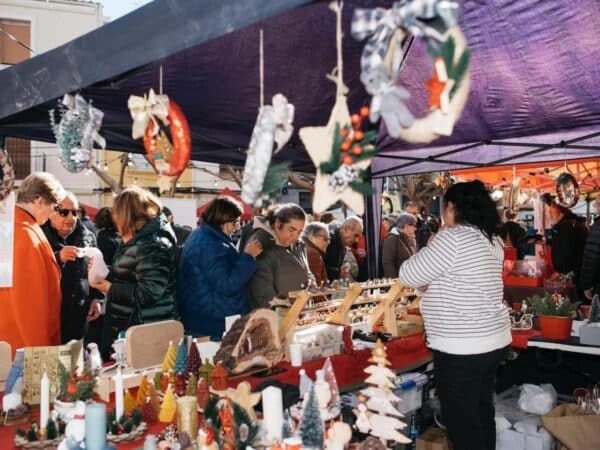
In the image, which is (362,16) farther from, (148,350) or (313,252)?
(313,252)

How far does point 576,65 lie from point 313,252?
2153 mm

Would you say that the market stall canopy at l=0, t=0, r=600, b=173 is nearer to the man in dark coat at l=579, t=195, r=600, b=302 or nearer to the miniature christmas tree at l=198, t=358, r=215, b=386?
the man in dark coat at l=579, t=195, r=600, b=302

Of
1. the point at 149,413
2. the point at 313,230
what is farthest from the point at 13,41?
the point at 149,413

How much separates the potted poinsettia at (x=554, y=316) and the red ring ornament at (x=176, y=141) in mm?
2470

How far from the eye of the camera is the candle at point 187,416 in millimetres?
1571

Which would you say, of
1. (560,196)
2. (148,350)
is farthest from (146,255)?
(560,196)

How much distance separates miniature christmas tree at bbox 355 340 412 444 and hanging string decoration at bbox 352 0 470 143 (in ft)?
2.51

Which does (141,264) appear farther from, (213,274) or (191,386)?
(191,386)

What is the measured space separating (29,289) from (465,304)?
177cm

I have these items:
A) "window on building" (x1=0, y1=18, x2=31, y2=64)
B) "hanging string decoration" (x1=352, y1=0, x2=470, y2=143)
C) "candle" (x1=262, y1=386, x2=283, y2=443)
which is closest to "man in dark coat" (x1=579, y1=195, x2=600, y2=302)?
"candle" (x1=262, y1=386, x2=283, y2=443)

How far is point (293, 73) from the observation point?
272cm

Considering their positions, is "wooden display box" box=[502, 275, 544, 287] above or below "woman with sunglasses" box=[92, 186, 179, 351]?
below

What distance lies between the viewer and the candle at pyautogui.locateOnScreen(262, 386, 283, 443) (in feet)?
4.46

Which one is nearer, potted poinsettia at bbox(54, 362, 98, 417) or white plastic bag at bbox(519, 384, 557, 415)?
potted poinsettia at bbox(54, 362, 98, 417)
